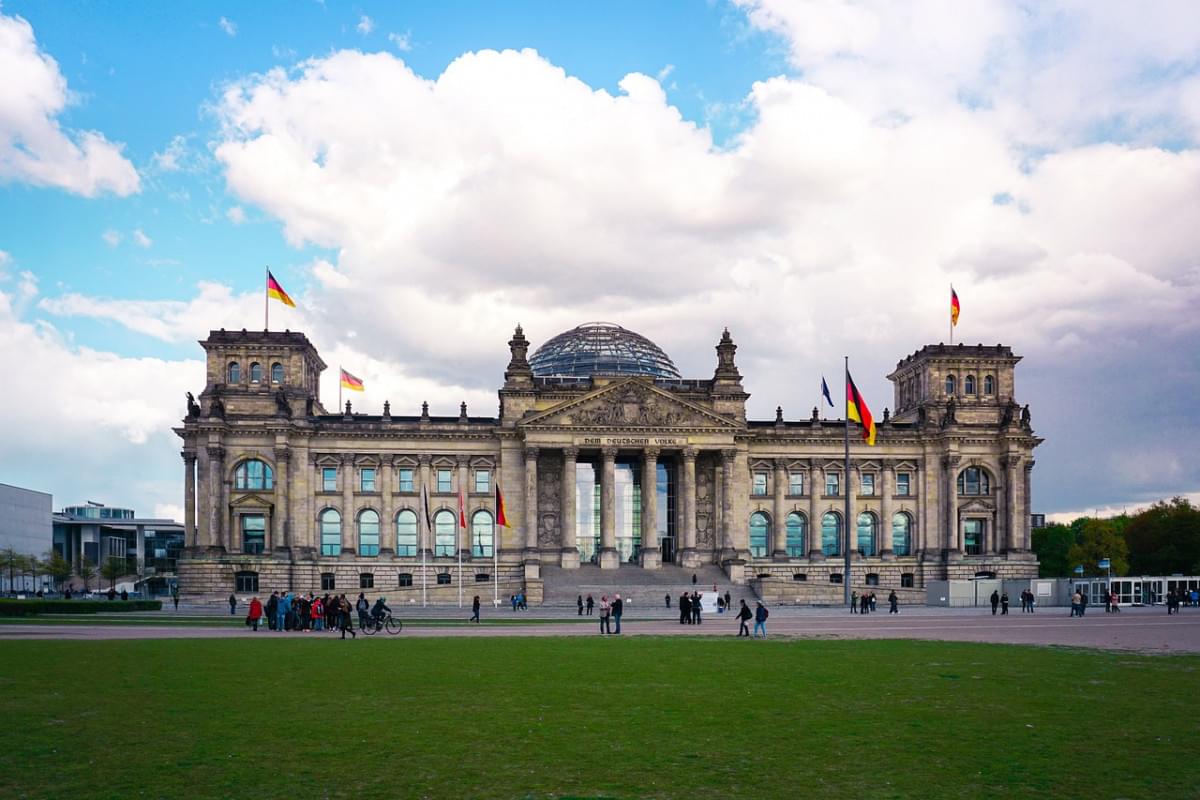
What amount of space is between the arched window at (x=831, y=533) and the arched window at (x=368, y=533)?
44.4 meters

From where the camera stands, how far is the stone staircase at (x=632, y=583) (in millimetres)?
91562

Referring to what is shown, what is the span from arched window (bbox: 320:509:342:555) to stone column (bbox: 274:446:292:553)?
3.80 metres

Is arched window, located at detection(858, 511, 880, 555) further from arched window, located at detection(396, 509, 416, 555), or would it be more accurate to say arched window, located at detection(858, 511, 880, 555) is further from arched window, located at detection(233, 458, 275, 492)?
arched window, located at detection(233, 458, 275, 492)

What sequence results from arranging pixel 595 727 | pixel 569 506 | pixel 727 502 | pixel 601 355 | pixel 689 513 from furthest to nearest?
pixel 601 355, pixel 689 513, pixel 727 502, pixel 569 506, pixel 595 727

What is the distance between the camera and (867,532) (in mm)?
113000

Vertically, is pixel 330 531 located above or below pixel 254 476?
below

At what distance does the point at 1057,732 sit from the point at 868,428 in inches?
2361

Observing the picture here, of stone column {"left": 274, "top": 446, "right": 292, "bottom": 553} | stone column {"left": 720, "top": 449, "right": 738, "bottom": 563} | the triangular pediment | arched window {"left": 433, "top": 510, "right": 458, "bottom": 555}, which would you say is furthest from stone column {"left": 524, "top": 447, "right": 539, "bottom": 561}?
stone column {"left": 274, "top": 446, "right": 292, "bottom": 553}

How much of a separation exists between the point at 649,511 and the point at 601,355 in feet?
78.9

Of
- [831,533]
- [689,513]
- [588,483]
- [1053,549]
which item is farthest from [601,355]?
[1053,549]

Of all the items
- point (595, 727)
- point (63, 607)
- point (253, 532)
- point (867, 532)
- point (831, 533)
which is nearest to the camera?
point (595, 727)

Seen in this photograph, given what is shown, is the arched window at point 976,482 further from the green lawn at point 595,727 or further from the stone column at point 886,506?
the green lawn at point 595,727

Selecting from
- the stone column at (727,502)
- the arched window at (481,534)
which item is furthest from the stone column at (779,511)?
the arched window at (481,534)

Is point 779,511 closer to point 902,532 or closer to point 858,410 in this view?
point 902,532
